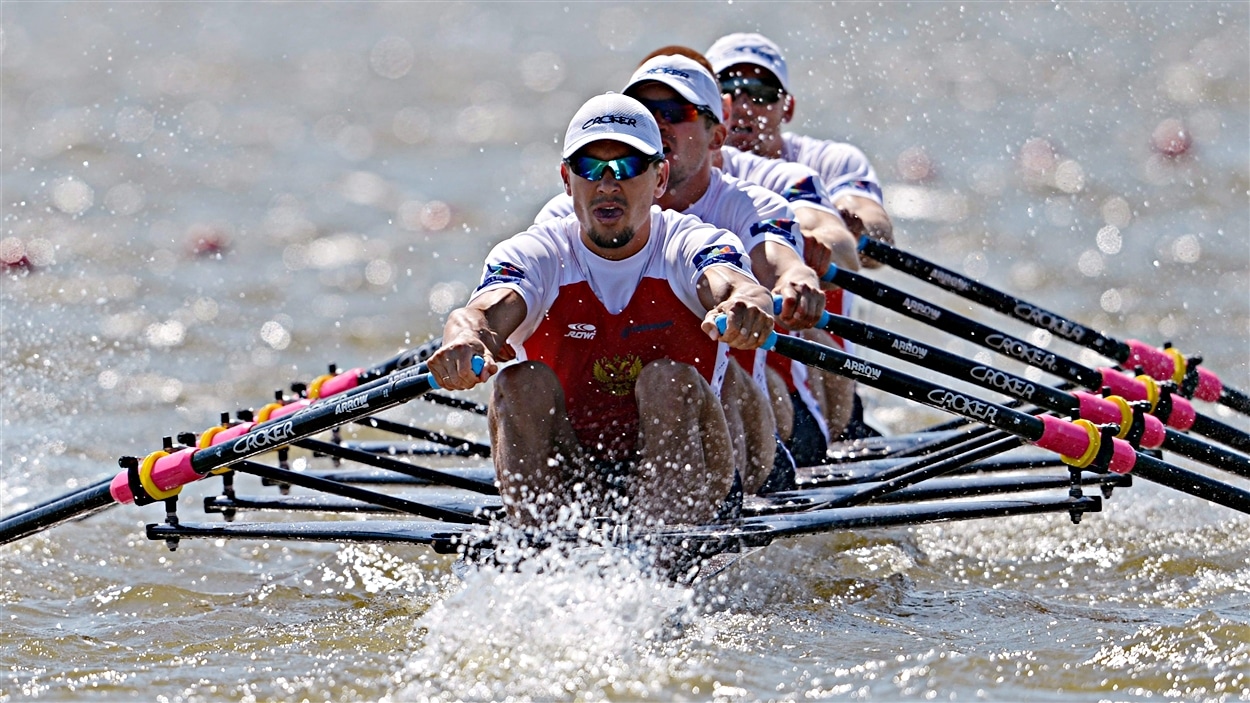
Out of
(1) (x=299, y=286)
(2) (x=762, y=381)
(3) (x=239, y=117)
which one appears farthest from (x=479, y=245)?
(2) (x=762, y=381)

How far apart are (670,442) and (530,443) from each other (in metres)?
0.44

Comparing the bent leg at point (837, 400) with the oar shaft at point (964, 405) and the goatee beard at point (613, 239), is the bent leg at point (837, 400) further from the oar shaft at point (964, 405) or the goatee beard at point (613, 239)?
the goatee beard at point (613, 239)

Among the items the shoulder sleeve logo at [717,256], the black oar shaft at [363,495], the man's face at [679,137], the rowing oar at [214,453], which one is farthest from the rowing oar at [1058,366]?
the rowing oar at [214,453]

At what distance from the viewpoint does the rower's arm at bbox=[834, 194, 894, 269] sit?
7676mm

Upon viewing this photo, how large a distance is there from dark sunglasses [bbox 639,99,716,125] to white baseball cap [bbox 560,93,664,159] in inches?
33.5

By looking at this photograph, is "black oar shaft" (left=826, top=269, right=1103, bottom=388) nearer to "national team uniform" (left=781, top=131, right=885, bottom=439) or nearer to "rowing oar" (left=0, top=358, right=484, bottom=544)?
"national team uniform" (left=781, top=131, right=885, bottom=439)

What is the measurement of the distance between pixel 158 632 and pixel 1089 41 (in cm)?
1702

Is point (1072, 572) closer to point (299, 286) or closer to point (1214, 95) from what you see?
point (299, 286)

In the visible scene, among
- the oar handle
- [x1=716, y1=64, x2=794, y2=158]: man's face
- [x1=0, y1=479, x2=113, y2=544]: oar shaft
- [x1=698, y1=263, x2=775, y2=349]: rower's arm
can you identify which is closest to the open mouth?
[x1=698, y1=263, x2=775, y2=349]: rower's arm

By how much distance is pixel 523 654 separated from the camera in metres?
Result: 4.93

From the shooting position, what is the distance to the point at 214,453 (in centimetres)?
543

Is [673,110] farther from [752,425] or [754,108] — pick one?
[754,108]

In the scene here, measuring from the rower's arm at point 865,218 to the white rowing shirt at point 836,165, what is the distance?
6cm

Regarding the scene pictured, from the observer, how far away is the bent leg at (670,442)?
5.31 meters
